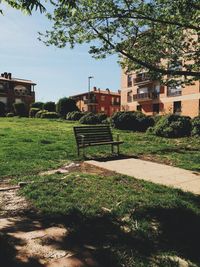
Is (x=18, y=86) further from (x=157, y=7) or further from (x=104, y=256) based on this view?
(x=104, y=256)

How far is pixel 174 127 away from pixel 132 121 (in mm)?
4640

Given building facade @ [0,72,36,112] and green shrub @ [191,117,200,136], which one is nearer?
green shrub @ [191,117,200,136]

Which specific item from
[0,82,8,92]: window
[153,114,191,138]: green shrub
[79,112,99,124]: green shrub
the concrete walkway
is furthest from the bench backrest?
[0,82,8,92]: window

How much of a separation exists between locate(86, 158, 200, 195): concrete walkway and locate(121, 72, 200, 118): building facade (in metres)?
24.7

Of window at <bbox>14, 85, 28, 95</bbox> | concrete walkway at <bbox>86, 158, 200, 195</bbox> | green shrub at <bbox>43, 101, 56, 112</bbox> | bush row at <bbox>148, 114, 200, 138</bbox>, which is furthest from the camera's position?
window at <bbox>14, 85, 28, 95</bbox>

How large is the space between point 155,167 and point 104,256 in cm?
601

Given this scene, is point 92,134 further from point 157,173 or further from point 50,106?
point 50,106

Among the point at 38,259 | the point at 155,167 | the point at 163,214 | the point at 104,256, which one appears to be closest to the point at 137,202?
the point at 163,214

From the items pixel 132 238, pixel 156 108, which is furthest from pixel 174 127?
pixel 156 108

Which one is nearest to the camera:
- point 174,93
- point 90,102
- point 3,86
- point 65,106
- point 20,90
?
point 65,106

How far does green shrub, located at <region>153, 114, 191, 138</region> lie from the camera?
18.5 meters

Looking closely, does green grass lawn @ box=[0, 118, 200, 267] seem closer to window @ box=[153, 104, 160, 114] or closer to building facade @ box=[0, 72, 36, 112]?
window @ box=[153, 104, 160, 114]

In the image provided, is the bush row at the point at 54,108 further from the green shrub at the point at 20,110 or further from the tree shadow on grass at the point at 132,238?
the tree shadow on grass at the point at 132,238

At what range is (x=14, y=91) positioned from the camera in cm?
7094
